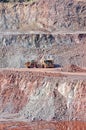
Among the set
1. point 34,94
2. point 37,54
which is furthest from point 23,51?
point 34,94

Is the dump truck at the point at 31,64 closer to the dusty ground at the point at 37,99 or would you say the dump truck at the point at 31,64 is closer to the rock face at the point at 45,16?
the dusty ground at the point at 37,99

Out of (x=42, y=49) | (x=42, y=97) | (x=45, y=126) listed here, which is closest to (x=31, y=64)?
(x=42, y=49)

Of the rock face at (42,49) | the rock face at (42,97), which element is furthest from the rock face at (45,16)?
the rock face at (42,97)

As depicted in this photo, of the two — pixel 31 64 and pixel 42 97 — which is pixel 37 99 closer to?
pixel 42 97

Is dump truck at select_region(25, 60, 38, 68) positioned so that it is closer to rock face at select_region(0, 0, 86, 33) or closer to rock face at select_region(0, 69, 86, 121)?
rock face at select_region(0, 69, 86, 121)

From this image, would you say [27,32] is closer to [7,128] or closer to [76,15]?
[76,15]
